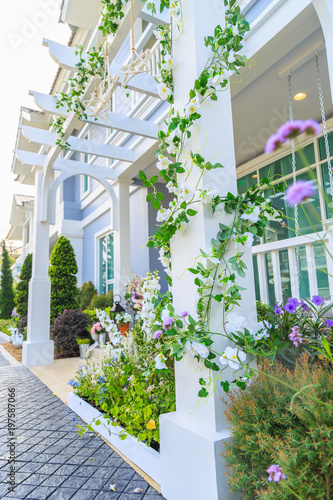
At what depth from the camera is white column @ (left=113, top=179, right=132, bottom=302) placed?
19.0 ft

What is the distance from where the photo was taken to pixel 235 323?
4.86ft

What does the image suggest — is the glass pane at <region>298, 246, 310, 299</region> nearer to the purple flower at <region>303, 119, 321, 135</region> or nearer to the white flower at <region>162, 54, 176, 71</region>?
the white flower at <region>162, 54, 176, 71</region>

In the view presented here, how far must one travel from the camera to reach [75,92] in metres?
3.58

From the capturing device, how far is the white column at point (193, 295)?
1418 millimetres

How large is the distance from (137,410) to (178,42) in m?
2.26

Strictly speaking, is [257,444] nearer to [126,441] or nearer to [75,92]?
[126,441]

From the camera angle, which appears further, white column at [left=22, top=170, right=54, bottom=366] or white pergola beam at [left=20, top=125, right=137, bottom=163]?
white column at [left=22, top=170, right=54, bottom=366]

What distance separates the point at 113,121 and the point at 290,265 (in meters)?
3.04

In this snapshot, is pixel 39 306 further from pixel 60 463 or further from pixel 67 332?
pixel 60 463

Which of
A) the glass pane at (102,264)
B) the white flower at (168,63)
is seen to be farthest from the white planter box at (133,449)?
the glass pane at (102,264)

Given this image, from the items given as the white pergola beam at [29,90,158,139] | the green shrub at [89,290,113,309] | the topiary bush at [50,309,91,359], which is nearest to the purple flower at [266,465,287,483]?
the white pergola beam at [29,90,158,139]

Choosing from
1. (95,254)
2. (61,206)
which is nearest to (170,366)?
(95,254)

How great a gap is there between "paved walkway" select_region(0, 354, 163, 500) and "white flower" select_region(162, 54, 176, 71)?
231 cm

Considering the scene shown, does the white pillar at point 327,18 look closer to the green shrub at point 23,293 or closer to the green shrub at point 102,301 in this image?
the green shrub at point 102,301
